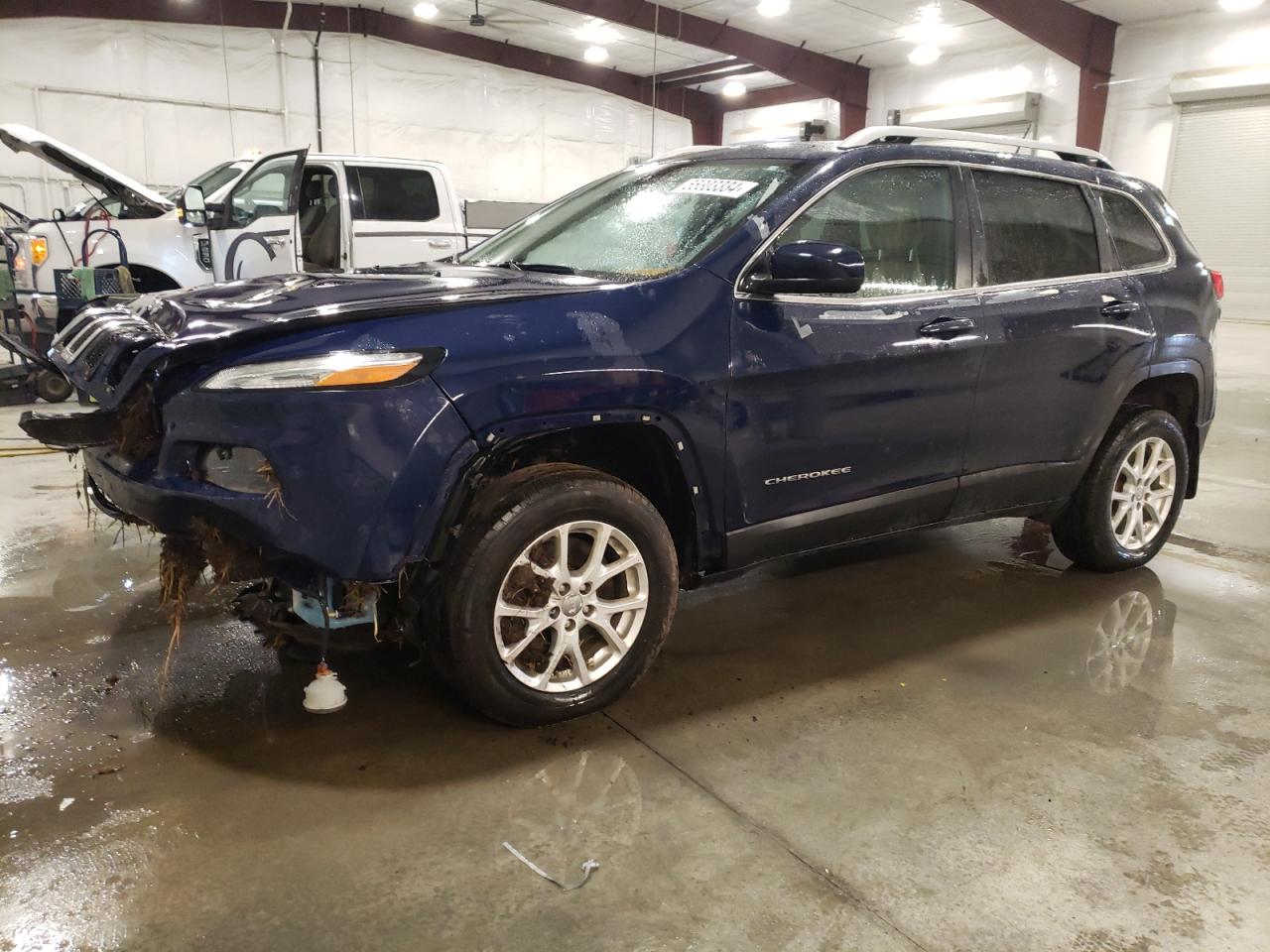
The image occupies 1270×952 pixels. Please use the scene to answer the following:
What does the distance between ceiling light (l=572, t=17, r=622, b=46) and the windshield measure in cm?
1321

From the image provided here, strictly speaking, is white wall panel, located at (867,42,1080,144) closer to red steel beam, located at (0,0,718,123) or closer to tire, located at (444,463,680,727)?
red steel beam, located at (0,0,718,123)

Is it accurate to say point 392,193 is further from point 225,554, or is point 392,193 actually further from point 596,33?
point 596,33

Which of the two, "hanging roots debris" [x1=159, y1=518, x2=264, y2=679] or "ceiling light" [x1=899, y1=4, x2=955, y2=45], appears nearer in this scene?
"hanging roots debris" [x1=159, y1=518, x2=264, y2=679]

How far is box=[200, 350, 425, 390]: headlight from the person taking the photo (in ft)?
7.30

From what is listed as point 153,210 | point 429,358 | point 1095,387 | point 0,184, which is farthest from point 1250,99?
point 0,184

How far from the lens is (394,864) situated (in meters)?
2.07

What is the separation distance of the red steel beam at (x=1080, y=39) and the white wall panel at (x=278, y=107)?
6014 millimetres

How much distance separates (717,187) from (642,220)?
277mm

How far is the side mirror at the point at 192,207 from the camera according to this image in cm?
819

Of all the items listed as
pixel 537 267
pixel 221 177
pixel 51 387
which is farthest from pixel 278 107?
pixel 537 267

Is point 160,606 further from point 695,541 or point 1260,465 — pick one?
point 1260,465

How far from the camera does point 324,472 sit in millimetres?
2229

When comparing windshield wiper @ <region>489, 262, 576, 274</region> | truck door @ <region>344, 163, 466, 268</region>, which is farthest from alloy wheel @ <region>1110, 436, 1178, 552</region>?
truck door @ <region>344, 163, 466, 268</region>

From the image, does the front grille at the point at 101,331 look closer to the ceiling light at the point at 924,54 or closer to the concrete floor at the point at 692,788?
the concrete floor at the point at 692,788
